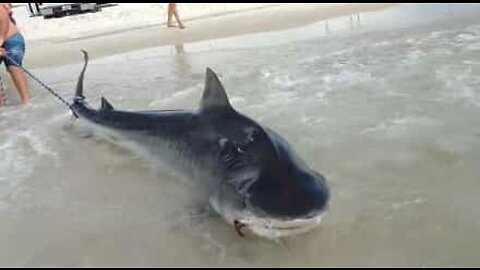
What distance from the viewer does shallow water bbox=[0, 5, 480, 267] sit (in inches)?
140

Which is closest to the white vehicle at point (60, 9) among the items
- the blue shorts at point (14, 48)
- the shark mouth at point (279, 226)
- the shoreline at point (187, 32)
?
the shoreline at point (187, 32)

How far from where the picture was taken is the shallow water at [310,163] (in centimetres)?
357

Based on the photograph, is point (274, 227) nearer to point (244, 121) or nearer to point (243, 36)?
point (244, 121)

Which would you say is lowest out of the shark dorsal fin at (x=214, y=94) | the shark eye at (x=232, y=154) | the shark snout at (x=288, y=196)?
the shark snout at (x=288, y=196)

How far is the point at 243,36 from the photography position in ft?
43.4

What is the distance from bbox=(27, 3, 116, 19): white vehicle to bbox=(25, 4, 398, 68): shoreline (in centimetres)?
216

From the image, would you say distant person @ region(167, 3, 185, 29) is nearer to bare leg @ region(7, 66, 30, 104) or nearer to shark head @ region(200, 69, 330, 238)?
bare leg @ region(7, 66, 30, 104)

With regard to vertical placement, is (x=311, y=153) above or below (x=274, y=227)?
below

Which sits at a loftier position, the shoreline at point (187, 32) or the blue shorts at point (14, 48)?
the blue shorts at point (14, 48)

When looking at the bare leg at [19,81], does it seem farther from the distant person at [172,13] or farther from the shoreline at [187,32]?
the distant person at [172,13]

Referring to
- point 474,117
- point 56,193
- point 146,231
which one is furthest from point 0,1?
point 474,117

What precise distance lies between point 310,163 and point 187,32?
34.3ft

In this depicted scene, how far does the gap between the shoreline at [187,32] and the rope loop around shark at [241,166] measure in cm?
866

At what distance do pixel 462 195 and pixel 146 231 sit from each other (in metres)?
1.95
